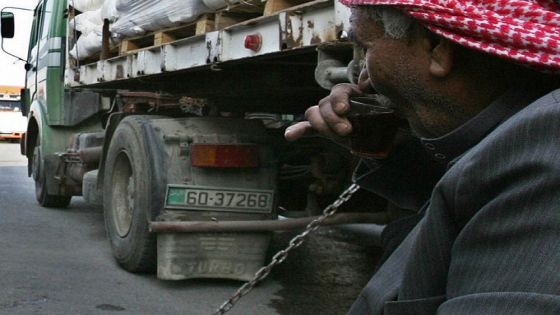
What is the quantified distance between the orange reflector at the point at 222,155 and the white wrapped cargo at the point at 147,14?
2.77ft

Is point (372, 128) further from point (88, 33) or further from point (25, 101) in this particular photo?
point (25, 101)

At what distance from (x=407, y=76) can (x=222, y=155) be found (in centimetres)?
433

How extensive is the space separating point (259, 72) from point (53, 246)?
2993 mm

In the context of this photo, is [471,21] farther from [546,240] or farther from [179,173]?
[179,173]

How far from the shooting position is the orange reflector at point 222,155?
571 cm

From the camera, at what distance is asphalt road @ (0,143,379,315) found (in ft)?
18.2

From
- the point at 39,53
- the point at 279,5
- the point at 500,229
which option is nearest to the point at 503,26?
the point at 500,229

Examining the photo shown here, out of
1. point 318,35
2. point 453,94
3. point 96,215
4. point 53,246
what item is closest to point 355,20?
point 453,94

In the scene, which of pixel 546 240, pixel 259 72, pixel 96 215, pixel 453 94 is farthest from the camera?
pixel 96 215

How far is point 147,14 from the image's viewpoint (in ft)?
19.0

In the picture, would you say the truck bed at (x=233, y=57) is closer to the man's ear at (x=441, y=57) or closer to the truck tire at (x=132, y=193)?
the truck tire at (x=132, y=193)

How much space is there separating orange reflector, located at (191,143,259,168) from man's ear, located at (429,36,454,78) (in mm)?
4363

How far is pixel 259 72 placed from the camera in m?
5.68

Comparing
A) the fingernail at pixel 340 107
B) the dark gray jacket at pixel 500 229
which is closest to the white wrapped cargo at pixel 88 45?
the fingernail at pixel 340 107
